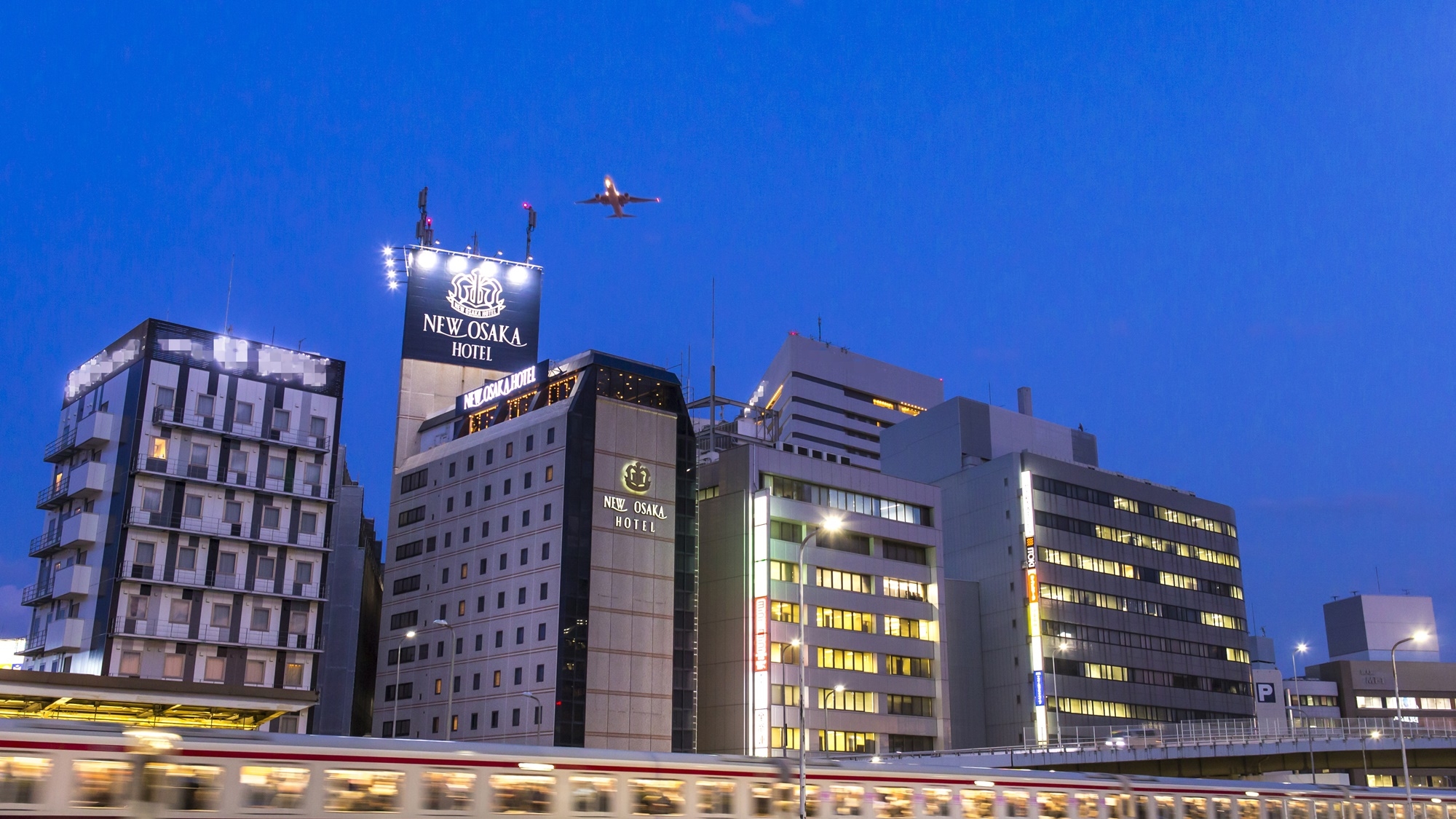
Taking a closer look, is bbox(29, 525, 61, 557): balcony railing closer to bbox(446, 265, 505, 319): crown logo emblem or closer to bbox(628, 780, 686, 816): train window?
bbox(446, 265, 505, 319): crown logo emblem

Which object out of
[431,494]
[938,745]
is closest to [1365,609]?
[938,745]

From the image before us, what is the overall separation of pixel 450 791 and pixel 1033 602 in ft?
329

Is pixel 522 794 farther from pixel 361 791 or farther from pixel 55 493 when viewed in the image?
pixel 55 493

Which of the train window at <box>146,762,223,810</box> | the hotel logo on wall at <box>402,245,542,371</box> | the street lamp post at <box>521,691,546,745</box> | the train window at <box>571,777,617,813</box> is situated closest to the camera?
the train window at <box>146,762,223,810</box>

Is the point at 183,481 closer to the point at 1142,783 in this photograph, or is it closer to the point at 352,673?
the point at 352,673

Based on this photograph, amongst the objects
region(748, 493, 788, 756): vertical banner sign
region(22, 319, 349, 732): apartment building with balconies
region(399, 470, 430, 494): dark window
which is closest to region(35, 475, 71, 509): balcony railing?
region(22, 319, 349, 732): apartment building with balconies

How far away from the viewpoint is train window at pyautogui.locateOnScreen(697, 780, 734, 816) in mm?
42219

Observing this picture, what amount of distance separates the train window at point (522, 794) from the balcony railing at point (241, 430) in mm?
60001

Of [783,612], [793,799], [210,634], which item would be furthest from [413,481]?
[793,799]

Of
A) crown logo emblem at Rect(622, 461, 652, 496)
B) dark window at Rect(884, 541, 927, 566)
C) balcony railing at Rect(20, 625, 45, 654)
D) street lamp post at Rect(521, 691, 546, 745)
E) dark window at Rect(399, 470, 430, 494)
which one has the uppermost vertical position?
dark window at Rect(399, 470, 430, 494)

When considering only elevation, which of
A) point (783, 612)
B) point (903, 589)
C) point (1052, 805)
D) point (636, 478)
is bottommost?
point (1052, 805)

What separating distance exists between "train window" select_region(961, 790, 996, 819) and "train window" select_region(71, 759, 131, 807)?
1159 inches

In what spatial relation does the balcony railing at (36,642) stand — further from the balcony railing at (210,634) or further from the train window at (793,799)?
the train window at (793,799)

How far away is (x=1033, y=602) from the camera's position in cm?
12875
